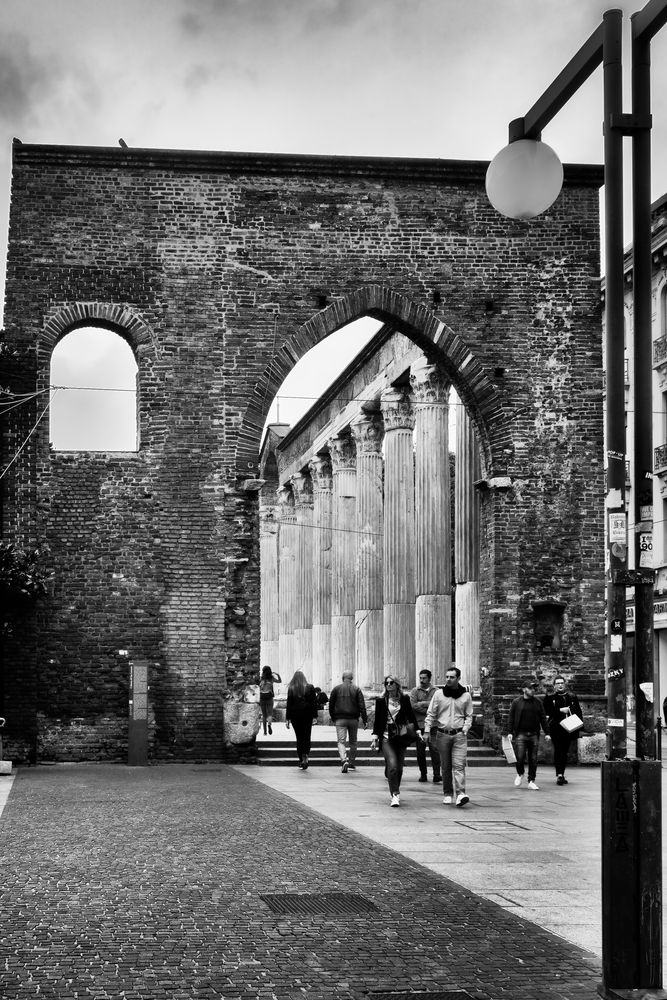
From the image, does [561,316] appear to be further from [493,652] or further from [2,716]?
[2,716]

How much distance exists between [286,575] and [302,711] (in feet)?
109

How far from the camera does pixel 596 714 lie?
75.1ft

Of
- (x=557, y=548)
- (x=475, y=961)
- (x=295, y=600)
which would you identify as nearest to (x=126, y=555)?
(x=557, y=548)

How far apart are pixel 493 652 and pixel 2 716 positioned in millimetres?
7815

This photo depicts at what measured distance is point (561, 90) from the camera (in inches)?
308

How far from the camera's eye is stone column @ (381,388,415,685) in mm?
32031

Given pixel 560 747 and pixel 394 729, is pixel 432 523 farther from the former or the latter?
pixel 394 729

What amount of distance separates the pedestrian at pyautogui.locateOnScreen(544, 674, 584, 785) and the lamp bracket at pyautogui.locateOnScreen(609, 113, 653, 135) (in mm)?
13124

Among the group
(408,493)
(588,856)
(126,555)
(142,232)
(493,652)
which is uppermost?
(142,232)

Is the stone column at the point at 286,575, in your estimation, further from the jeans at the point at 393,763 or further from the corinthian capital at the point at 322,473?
the jeans at the point at 393,763

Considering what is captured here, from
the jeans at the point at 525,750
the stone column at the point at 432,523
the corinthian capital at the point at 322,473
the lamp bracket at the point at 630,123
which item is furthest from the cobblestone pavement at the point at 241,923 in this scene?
the corinthian capital at the point at 322,473

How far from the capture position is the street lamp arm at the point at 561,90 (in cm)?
762

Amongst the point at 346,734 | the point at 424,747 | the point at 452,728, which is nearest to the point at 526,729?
the point at 424,747

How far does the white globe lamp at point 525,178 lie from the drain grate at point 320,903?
4.49 m
